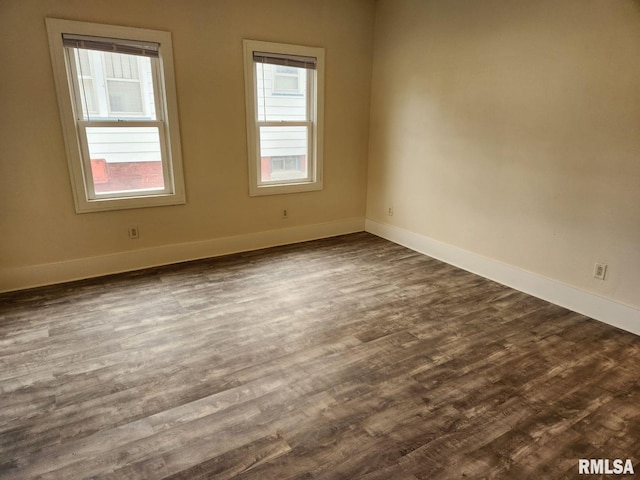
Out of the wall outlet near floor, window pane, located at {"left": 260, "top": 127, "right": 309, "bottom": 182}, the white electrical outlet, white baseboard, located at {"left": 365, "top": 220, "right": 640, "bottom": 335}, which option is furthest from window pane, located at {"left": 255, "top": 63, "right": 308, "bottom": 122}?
the wall outlet near floor

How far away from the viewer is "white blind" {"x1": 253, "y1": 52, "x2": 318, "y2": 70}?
402 centimetres

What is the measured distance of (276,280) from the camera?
3652 mm

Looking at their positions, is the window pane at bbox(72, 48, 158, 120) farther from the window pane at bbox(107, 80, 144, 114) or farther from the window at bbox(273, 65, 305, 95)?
the window at bbox(273, 65, 305, 95)

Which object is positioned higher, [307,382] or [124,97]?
[124,97]

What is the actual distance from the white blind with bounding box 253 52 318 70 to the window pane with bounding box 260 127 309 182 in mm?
654

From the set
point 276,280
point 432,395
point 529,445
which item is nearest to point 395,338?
point 432,395

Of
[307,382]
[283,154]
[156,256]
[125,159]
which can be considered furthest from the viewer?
[283,154]

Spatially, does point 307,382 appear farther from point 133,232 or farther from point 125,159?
point 125,159

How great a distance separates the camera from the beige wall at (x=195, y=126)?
124 inches

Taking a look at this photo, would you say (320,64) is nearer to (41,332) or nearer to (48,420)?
(41,332)

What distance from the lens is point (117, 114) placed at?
354 centimetres

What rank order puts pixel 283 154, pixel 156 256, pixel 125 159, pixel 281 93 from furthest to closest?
pixel 283 154, pixel 281 93, pixel 156 256, pixel 125 159

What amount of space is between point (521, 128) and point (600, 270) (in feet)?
4.13

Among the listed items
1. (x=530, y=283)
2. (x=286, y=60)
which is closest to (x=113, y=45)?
(x=286, y=60)
